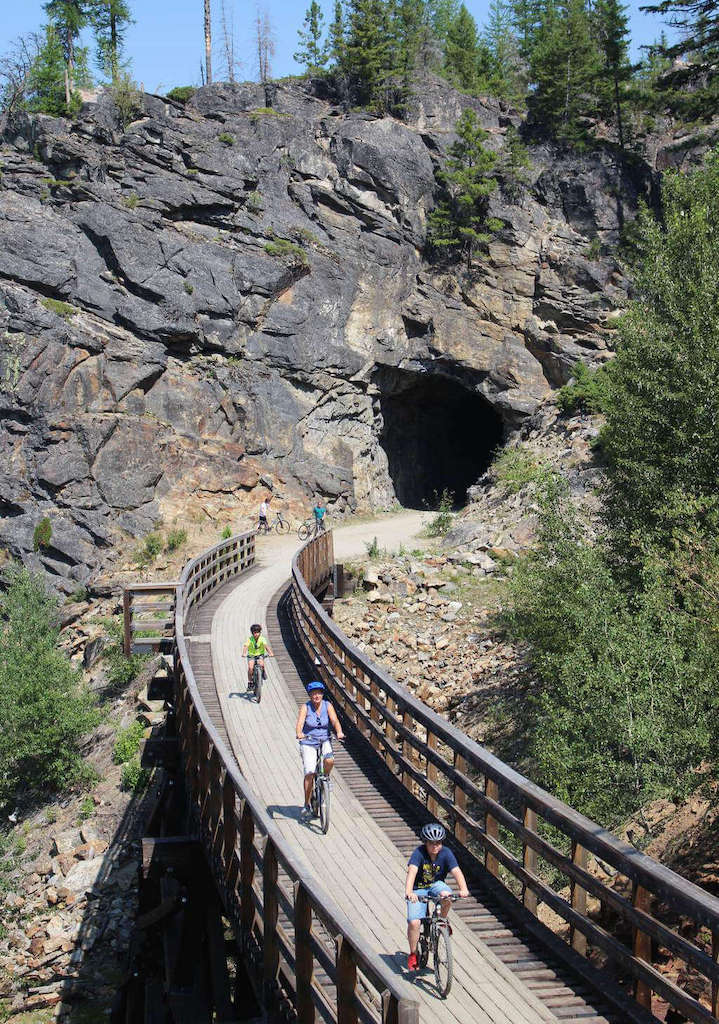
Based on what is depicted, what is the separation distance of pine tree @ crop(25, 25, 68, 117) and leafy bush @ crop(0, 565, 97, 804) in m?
28.3

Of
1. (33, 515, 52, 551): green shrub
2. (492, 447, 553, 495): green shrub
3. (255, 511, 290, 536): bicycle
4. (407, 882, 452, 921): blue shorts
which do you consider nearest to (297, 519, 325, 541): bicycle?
(255, 511, 290, 536): bicycle

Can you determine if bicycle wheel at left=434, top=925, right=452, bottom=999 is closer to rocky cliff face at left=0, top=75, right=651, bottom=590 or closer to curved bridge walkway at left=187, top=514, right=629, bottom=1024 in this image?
curved bridge walkway at left=187, top=514, right=629, bottom=1024

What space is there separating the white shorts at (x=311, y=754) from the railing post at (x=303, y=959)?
3.21 m

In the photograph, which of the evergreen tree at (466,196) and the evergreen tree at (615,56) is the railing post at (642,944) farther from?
the evergreen tree at (615,56)

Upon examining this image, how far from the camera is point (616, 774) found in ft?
35.3

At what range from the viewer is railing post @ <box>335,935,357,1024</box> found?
18.1 ft

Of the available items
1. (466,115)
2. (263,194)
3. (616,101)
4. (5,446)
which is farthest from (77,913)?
(616,101)

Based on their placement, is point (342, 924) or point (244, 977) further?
point (244, 977)

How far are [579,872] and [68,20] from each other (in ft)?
168

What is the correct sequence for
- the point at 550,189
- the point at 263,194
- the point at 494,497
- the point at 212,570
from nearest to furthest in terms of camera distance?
the point at 212,570
the point at 494,497
the point at 263,194
the point at 550,189

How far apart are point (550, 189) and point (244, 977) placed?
149 ft

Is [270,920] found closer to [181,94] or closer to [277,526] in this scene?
[277,526]

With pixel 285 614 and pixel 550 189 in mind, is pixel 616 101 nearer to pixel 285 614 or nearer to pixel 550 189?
pixel 550 189

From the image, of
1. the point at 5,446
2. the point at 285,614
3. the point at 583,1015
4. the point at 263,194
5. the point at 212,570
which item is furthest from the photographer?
the point at 263,194
